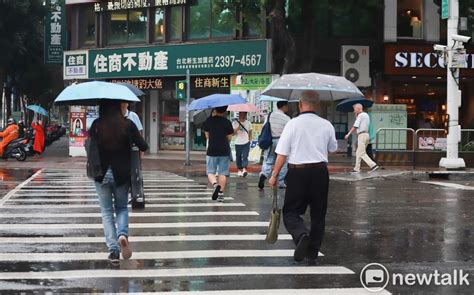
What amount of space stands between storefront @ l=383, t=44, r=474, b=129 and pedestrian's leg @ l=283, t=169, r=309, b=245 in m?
18.8

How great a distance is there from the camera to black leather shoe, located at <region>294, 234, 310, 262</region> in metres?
6.99

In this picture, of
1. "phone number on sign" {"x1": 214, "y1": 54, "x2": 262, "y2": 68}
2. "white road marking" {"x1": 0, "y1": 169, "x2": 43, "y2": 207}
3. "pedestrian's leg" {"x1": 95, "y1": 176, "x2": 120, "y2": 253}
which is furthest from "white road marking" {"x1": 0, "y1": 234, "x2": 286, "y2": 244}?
"phone number on sign" {"x1": 214, "y1": 54, "x2": 262, "y2": 68}

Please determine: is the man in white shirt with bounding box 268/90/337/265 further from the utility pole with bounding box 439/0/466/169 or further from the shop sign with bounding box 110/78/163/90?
the shop sign with bounding box 110/78/163/90

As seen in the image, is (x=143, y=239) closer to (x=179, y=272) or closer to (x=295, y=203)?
(x=179, y=272)

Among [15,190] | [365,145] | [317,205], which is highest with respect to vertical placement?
[365,145]

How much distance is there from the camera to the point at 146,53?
27672 mm

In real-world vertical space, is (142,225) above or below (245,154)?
below

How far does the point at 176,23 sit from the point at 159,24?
94 cm

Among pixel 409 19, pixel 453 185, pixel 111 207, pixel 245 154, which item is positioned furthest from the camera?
pixel 409 19

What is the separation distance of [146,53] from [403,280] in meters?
22.6

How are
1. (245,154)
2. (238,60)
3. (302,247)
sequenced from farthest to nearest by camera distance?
(238,60) → (245,154) → (302,247)

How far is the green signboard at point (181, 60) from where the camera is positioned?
24.9 m

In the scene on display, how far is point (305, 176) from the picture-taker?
7.02 m

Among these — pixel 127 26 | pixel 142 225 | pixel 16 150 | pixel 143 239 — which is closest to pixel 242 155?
pixel 142 225
